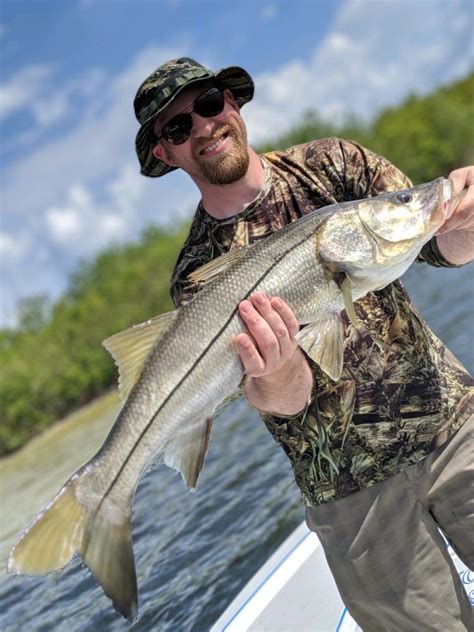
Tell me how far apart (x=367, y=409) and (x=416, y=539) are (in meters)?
0.59

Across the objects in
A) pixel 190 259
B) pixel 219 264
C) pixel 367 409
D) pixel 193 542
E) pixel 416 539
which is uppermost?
pixel 190 259

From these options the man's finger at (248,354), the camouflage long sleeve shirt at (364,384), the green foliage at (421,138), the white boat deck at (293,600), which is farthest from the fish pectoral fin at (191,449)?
the green foliage at (421,138)

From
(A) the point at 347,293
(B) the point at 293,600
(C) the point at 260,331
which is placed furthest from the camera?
(B) the point at 293,600

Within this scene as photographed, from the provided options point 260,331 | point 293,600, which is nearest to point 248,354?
point 260,331

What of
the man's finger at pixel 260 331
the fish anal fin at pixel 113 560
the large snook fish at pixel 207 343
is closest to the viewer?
the fish anal fin at pixel 113 560

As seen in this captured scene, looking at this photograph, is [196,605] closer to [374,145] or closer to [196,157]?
[196,157]

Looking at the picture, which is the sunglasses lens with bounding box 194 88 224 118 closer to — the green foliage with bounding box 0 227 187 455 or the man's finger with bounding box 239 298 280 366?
the man's finger with bounding box 239 298 280 366

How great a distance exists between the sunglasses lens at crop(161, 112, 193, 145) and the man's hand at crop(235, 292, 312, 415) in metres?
1.01

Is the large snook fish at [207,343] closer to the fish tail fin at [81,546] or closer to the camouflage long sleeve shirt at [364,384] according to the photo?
the fish tail fin at [81,546]

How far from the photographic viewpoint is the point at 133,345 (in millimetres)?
2934

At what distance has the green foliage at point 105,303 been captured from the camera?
3441 centimetres

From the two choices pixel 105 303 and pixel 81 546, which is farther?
pixel 105 303

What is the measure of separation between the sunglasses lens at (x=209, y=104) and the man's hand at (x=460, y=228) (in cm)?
109

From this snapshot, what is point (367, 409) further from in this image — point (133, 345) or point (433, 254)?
point (133, 345)
